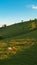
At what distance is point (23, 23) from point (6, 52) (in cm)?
1508

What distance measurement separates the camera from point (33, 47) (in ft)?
49.4

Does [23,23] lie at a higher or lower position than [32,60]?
higher

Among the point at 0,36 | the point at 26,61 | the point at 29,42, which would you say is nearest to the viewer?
the point at 26,61

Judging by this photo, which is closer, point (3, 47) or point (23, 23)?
point (3, 47)

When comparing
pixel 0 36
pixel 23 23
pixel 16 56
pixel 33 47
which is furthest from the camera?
pixel 23 23

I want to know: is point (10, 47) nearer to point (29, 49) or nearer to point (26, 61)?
point (29, 49)

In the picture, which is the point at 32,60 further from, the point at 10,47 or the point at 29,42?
the point at 29,42

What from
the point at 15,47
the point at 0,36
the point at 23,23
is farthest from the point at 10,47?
the point at 23,23

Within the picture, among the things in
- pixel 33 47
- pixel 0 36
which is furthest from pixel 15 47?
pixel 0 36

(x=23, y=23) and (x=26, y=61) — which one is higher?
(x=23, y=23)

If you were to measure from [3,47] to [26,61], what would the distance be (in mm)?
3937

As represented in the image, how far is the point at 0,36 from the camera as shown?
21656 millimetres

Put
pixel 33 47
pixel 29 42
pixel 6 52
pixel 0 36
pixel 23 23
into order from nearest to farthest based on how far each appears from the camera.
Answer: pixel 6 52, pixel 33 47, pixel 29 42, pixel 0 36, pixel 23 23

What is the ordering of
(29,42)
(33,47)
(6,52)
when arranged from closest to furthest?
(6,52) → (33,47) → (29,42)
